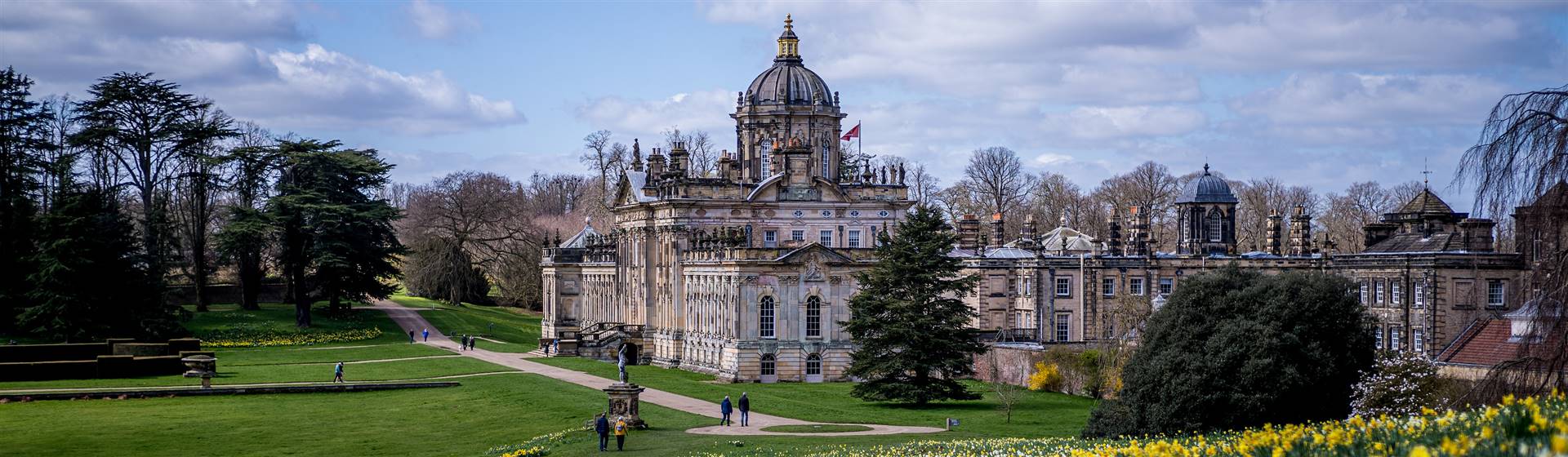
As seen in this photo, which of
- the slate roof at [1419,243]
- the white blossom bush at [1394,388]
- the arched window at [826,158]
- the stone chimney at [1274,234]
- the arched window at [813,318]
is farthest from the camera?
the stone chimney at [1274,234]


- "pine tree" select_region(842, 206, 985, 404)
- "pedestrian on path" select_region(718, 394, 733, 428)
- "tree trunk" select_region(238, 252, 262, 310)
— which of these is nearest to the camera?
"pedestrian on path" select_region(718, 394, 733, 428)

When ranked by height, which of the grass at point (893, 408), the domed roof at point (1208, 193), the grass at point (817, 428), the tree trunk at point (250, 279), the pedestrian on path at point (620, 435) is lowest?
the grass at point (893, 408)

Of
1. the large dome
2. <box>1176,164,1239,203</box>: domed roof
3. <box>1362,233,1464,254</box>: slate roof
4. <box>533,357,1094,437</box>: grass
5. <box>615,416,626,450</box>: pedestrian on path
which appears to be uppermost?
the large dome

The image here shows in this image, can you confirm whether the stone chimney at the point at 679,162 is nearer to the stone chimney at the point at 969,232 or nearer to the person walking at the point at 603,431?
the stone chimney at the point at 969,232

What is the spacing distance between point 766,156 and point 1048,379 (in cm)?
2295

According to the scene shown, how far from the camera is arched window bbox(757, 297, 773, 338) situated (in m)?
59.2

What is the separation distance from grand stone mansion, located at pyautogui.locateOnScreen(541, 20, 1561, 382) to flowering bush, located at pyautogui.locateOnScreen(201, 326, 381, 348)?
10593mm

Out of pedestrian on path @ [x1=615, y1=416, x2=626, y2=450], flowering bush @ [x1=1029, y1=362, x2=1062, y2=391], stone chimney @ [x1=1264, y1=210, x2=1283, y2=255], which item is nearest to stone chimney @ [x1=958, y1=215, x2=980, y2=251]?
stone chimney @ [x1=1264, y1=210, x2=1283, y2=255]

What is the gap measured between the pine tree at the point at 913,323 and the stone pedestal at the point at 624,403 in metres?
10.9

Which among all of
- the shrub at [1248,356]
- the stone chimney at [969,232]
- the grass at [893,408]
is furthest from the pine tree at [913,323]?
the stone chimney at [969,232]

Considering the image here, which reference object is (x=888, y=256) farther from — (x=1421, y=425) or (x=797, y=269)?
(x=1421, y=425)

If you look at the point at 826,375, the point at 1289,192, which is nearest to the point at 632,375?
the point at 826,375

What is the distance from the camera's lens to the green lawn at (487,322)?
263 ft

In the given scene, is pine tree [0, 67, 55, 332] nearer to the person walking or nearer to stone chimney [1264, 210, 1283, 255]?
the person walking
